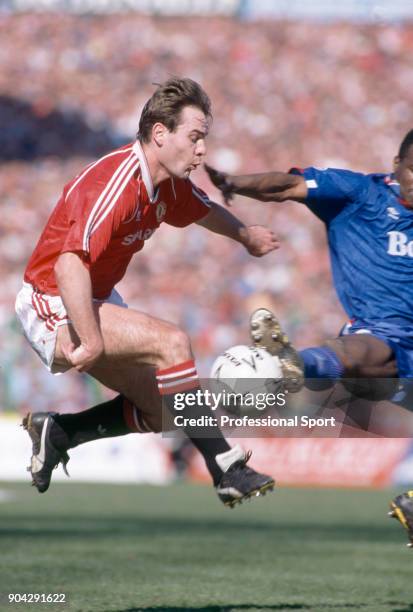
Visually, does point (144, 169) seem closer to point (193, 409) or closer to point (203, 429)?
point (193, 409)

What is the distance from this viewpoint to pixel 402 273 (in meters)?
6.56

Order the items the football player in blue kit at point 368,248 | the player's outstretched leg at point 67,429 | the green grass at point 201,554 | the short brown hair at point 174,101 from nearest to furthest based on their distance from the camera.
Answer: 1. the short brown hair at point 174,101
2. the football player in blue kit at point 368,248
3. the player's outstretched leg at point 67,429
4. the green grass at point 201,554

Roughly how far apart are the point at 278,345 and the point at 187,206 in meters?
1.21

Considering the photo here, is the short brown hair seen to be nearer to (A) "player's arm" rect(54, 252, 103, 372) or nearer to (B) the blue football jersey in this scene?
(A) "player's arm" rect(54, 252, 103, 372)

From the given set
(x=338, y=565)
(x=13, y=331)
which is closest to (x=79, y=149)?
(x=13, y=331)

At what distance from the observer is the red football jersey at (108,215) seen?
591 cm

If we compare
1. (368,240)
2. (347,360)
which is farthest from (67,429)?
(368,240)

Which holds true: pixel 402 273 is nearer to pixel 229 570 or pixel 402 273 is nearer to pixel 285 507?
pixel 229 570

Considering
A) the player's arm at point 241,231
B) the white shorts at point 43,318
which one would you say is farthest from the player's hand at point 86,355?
the player's arm at point 241,231

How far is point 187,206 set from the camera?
6.79 metres

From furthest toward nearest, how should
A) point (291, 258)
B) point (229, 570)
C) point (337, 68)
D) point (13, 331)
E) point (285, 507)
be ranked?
point (337, 68) → point (291, 258) → point (13, 331) → point (285, 507) → point (229, 570)

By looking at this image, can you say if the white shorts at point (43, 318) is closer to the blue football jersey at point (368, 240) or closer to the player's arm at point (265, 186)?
the player's arm at point (265, 186)

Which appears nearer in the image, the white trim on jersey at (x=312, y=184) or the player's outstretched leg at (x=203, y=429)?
the player's outstretched leg at (x=203, y=429)

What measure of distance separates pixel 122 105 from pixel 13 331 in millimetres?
9608
